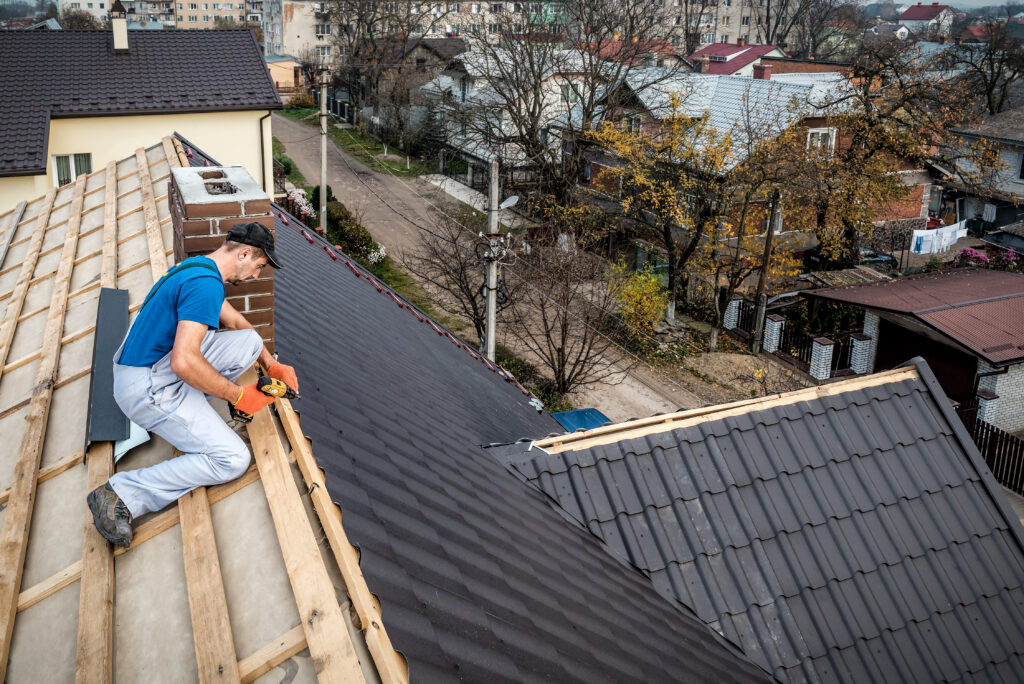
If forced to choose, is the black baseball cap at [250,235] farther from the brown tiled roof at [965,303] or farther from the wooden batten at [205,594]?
the brown tiled roof at [965,303]

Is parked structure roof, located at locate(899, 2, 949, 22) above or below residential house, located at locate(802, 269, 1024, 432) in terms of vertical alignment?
above

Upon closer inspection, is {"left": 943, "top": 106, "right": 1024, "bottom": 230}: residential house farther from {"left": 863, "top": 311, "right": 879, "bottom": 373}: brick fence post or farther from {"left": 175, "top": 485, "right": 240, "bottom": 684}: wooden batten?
{"left": 175, "top": 485, "right": 240, "bottom": 684}: wooden batten

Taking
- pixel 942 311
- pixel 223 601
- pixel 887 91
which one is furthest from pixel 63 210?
pixel 887 91

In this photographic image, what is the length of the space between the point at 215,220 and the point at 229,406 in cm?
121

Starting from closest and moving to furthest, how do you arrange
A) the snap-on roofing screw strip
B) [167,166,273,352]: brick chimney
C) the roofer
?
the roofer < [167,166,273,352]: brick chimney < the snap-on roofing screw strip

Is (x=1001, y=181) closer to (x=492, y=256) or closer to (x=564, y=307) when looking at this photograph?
(x=564, y=307)

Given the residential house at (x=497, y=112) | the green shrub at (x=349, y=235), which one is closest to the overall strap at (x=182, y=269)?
the green shrub at (x=349, y=235)

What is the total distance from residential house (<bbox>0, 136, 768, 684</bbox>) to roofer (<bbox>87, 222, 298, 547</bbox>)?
5.2 inches

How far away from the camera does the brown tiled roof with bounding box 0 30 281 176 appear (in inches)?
810

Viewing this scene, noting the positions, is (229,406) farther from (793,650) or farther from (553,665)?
(793,650)

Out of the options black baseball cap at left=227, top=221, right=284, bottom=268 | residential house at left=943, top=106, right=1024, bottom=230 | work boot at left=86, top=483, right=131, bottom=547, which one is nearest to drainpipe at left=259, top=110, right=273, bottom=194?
black baseball cap at left=227, top=221, right=284, bottom=268

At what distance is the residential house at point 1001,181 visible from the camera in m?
39.3

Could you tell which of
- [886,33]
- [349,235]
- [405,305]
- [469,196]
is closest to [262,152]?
[349,235]

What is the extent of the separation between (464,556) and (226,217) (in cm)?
246
